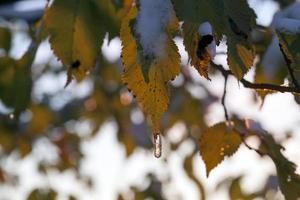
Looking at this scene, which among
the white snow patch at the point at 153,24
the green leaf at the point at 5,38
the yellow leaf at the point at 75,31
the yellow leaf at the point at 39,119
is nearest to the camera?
the white snow patch at the point at 153,24

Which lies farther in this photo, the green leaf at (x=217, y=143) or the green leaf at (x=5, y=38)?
the green leaf at (x=5, y=38)

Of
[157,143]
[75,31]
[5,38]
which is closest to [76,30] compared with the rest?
[75,31]

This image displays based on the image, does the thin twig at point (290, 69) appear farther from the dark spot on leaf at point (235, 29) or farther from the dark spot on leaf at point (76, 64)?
the dark spot on leaf at point (76, 64)

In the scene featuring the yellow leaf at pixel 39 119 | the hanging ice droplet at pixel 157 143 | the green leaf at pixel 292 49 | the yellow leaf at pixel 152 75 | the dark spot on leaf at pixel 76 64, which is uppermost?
the yellow leaf at pixel 152 75

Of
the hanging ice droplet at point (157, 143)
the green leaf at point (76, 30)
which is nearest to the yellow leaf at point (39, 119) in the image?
the green leaf at point (76, 30)

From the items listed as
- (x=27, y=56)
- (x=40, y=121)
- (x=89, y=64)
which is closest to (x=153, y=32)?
(x=89, y=64)

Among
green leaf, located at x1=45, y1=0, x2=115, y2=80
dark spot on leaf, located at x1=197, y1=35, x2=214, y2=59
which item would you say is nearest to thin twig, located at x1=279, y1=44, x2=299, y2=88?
dark spot on leaf, located at x1=197, y1=35, x2=214, y2=59

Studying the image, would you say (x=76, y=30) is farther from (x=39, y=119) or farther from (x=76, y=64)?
(x=39, y=119)
